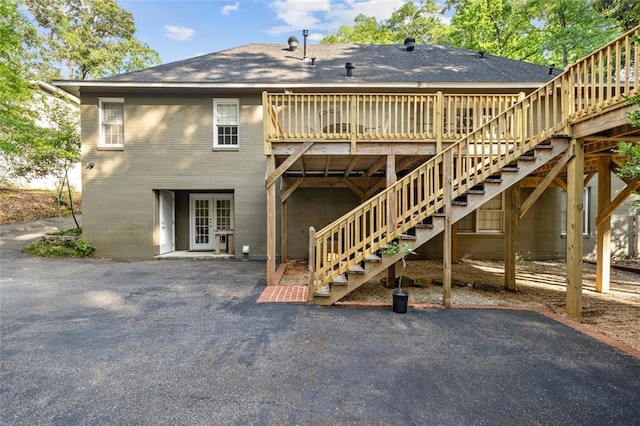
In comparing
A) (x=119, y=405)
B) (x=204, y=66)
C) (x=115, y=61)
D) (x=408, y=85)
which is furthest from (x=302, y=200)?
(x=115, y=61)

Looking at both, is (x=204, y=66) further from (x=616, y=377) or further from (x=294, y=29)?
(x=616, y=377)


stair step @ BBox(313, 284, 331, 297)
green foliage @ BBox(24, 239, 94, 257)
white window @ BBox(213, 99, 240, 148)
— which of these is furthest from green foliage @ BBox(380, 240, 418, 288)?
green foliage @ BBox(24, 239, 94, 257)

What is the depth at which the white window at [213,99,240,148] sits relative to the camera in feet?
32.4

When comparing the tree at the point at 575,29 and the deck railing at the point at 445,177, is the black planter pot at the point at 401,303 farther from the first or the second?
the tree at the point at 575,29

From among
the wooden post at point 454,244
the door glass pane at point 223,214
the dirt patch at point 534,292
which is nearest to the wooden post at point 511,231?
the dirt patch at point 534,292

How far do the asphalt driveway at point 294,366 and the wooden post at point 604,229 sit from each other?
104 inches

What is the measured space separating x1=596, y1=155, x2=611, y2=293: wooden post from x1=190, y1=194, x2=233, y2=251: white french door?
400 inches

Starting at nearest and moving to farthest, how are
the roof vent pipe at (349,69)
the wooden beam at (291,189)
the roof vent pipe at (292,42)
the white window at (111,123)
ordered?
the wooden beam at (291,189) → the roof vent pipe at (349,69) → the white window at (111,123) → the roof vent pipe at (292,42)

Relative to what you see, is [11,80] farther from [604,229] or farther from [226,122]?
[604,229]

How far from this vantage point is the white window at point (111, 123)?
9766 mm

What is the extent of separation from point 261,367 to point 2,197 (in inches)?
706

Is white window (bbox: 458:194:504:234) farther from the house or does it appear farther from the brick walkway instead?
the brick walkway

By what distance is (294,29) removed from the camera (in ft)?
42.8

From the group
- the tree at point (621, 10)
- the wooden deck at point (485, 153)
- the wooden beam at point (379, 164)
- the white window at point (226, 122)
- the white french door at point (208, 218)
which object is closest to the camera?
the wooden deck at point (485, 153)
